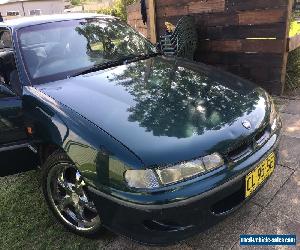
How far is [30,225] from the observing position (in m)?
2.78

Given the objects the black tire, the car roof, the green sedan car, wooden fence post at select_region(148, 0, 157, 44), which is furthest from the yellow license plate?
wooden fence post at select_region(148, 0, 157, 44)

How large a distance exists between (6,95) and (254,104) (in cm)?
201

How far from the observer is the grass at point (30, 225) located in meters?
2.55

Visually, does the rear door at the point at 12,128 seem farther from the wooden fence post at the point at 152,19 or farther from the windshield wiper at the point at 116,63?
the wooden fence post at the point at 152,19

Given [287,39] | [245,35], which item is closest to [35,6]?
[245,35]

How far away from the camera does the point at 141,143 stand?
2.01m

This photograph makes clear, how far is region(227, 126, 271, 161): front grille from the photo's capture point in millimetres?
2131

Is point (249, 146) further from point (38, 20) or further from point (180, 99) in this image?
point (38, 20)

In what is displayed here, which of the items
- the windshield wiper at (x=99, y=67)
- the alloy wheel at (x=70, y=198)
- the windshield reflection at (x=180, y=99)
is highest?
the windshield wiper at (x=99, y=67)

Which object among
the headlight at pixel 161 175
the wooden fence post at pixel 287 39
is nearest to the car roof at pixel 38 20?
the headlight at pixel 161 175

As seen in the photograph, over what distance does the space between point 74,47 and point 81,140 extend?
50.8 inches

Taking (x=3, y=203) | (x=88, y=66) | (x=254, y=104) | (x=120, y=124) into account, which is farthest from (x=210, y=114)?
(x=3, y=203)

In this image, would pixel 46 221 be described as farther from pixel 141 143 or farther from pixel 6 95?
pixel 141 143

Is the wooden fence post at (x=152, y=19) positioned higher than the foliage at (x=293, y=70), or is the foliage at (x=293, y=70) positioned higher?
the wooden fence post at (x=152, y=19)
